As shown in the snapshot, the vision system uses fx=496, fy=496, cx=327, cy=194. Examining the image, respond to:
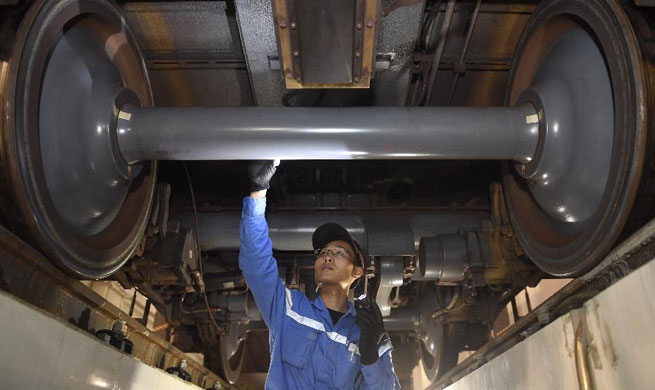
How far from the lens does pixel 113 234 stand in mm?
1875

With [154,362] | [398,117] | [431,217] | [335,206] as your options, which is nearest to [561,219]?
[398,117]

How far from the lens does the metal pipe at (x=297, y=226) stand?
253 centimetres

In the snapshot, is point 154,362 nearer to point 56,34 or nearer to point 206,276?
point 206,276

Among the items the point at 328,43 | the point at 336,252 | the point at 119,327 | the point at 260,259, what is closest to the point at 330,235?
the point at 336,252

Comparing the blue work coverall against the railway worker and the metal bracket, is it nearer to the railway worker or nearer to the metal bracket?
the railway worker

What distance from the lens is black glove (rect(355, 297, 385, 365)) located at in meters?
1.63

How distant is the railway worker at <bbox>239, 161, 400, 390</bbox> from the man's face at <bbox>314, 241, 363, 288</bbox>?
0.31 feet

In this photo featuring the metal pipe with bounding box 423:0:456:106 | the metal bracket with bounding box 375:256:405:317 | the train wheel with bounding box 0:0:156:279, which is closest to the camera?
the train wheel with bounding box 0:0:156:279

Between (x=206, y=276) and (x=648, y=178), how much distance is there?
7.54ft

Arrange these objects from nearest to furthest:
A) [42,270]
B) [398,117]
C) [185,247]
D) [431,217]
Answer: [42,270] < [398,117] < [185,247] < [431,217]

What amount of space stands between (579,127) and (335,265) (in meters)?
0.97

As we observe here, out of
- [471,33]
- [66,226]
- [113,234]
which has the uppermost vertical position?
[471,33]

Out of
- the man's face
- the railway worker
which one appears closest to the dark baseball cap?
the man's face

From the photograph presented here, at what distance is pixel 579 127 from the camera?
1639 mm
